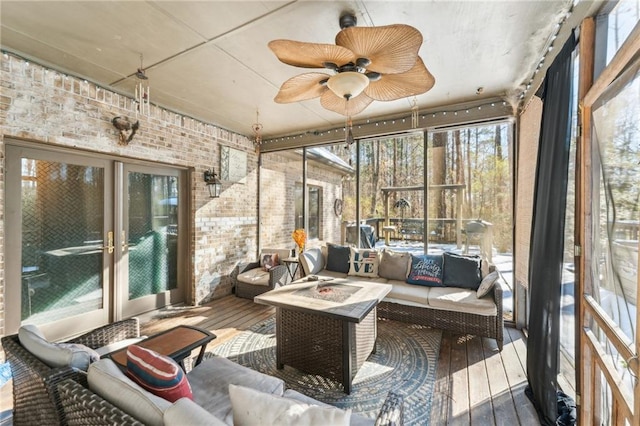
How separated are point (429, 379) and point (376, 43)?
8.56 ft

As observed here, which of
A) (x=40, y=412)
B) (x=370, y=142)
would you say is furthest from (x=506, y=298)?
(x=40, y=412)

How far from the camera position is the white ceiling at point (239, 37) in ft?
6.37

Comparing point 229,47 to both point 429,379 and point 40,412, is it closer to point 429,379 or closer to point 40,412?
point 40,412

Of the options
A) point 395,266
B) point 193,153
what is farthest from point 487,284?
point 193,153

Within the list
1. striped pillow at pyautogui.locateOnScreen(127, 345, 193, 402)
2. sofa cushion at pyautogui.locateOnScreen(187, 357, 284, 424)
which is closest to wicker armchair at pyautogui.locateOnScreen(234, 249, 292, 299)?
sofa cushion at pyautogui.locateOnScreen(187, 357, 284, 424)

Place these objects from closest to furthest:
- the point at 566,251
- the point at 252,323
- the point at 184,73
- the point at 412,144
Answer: the point at 566,251 < the point at 184,73 < the point at 252,323 < the point at 412,144

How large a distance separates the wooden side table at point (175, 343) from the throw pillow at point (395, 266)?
Answer: 103 inches

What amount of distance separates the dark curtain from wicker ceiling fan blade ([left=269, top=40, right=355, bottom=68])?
1.47 metres

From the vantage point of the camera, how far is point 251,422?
92 cm

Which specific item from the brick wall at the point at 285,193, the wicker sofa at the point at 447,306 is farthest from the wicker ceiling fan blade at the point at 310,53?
the brick wall at the point at 285,193

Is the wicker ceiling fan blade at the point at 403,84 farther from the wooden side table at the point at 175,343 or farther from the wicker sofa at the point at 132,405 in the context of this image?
the wooden side table at the point at 175,343

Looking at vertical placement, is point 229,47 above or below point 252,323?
above

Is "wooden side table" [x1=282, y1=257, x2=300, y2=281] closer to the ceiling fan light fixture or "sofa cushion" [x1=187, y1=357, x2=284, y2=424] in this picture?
"sofa cushion" [x1=187, y1=357, x2=284, y2=424]

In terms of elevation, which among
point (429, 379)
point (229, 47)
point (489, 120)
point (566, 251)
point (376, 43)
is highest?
point (229, 47)
